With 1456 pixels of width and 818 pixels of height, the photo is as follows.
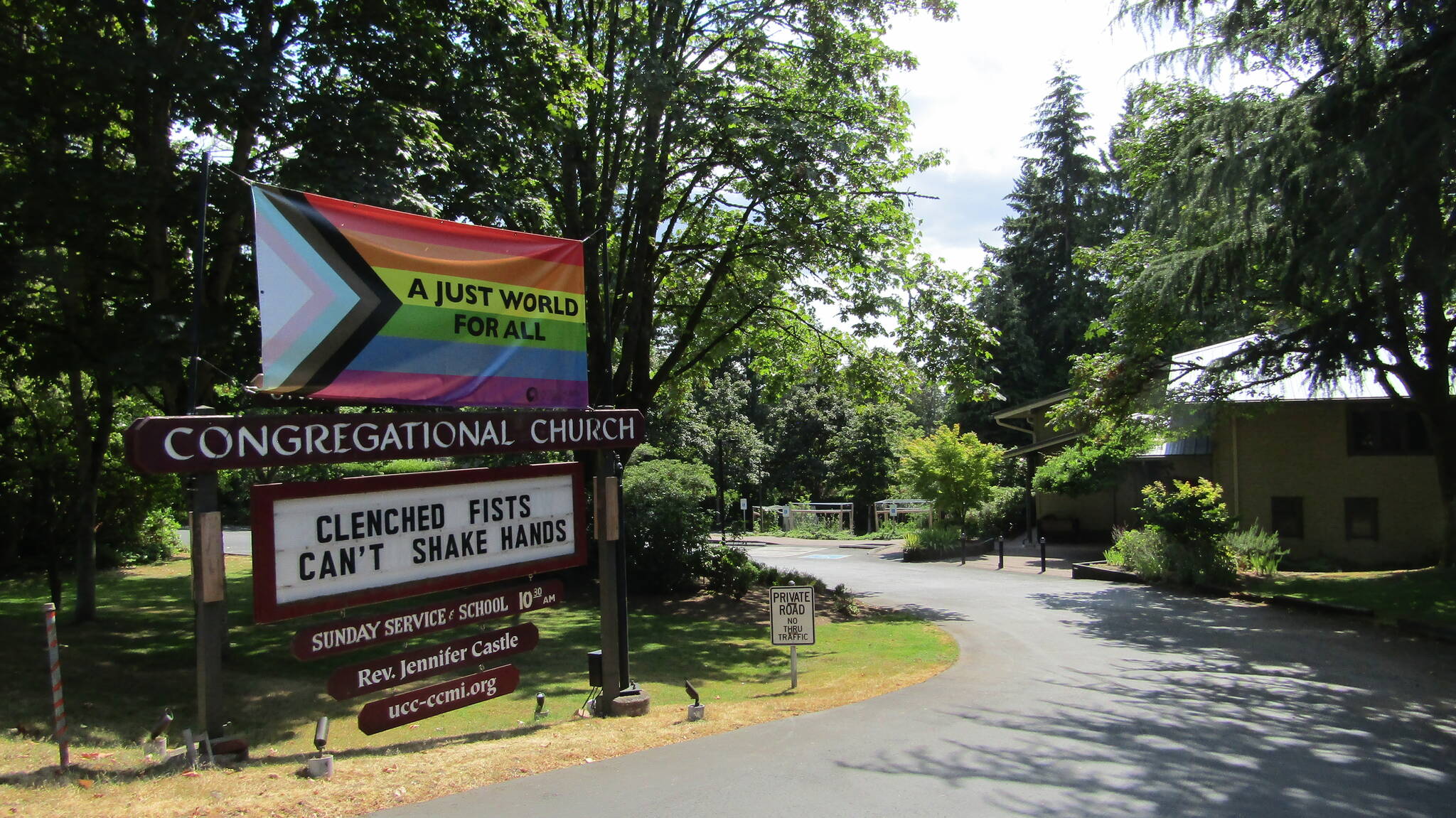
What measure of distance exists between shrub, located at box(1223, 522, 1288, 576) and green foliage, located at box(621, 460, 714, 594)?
12.2 m

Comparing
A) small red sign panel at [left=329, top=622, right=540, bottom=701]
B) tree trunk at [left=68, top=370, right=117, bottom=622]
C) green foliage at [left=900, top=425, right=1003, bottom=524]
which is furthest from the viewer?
green foliage at [left=900, top=425, right=1003, bottom=524]

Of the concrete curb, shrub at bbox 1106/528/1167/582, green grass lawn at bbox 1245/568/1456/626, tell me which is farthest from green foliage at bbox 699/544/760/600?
green grass lawn at bbox 1245/568/1456/626

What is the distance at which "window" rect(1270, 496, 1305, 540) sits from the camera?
25.3 metres

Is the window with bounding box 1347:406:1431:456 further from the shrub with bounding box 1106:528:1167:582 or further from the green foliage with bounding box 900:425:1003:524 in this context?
the green foliage with bounding box 900:425:1003:524

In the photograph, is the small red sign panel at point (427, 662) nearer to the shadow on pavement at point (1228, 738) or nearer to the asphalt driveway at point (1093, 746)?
the asphalt driveway at point (1093, 746)

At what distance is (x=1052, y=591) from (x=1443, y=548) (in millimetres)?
A: 8053

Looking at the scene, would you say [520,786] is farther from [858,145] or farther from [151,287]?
[858,145]

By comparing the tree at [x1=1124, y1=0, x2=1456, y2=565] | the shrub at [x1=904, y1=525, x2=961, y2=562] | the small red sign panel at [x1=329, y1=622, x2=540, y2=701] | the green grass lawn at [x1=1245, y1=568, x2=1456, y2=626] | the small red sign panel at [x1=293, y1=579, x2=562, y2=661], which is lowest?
the shrub at [x1=904, y1=525, x2=961, y2=562]

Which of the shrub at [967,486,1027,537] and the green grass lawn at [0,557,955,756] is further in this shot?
the shrub at [967,486,1027,537]

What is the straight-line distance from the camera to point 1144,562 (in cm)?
2230

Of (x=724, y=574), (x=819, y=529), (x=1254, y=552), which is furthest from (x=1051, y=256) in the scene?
(x=724, y=574)

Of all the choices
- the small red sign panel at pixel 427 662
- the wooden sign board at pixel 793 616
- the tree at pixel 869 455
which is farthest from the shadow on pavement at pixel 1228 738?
the tree at pixel 869 455

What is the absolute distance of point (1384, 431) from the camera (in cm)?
2512

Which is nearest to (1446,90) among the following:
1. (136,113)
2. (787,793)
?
(787,793)
